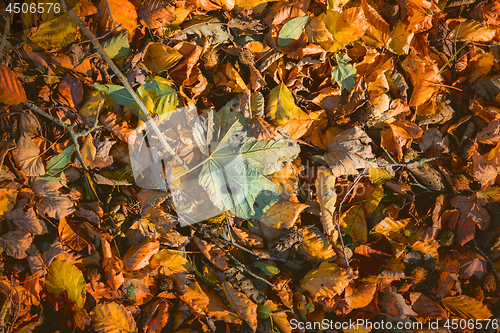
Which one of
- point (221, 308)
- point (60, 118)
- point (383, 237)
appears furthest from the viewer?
point (383, 237)

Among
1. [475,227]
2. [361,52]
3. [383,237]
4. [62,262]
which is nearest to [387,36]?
[361,52]

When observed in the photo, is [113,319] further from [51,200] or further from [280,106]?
[280,106]

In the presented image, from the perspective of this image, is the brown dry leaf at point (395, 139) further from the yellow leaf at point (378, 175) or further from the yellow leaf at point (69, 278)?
the yellow leaf at point (69, 278)

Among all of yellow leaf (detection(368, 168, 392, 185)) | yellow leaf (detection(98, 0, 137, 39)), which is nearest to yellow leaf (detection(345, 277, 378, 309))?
yellow leaf (detection(368, 168, 392, 185))

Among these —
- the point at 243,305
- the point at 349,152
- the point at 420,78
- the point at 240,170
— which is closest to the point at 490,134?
the point at 420,78

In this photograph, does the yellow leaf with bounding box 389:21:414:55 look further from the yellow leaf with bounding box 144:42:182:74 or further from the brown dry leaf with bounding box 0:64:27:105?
the brown dry leaf with bounding box 0:64:27:105

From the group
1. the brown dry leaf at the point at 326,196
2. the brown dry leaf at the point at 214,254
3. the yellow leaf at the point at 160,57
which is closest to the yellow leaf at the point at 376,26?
the brown dry leaf at the point at 326,196

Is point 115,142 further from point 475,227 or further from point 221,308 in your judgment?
point 475,227
